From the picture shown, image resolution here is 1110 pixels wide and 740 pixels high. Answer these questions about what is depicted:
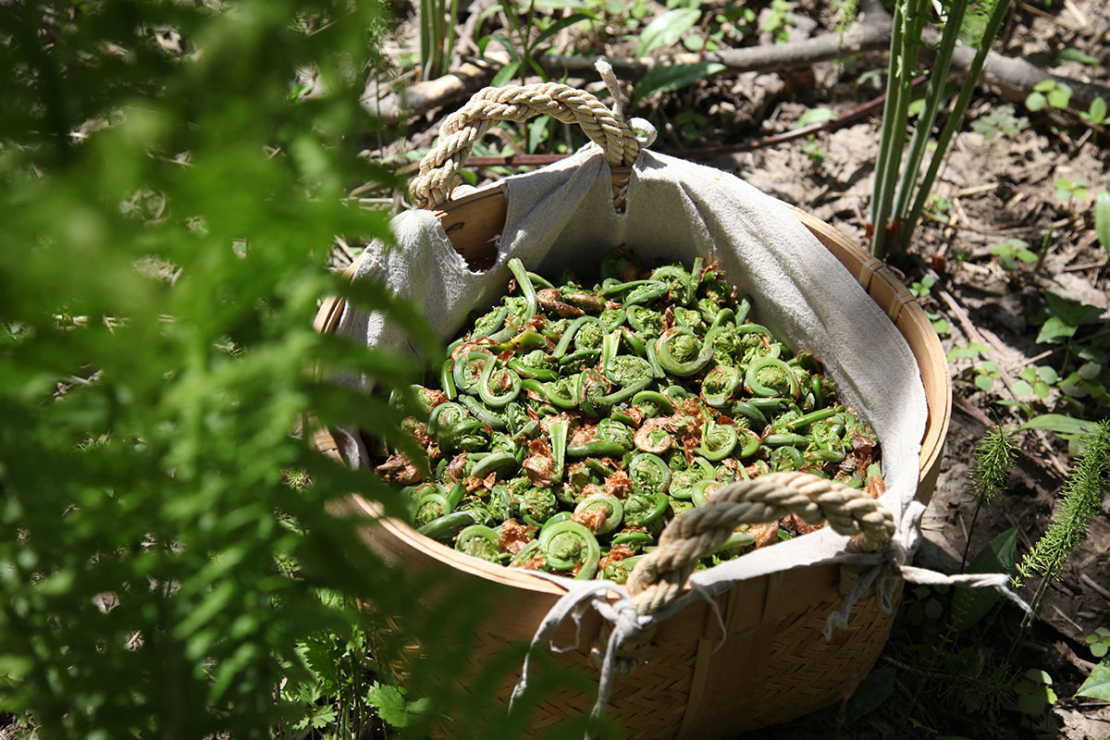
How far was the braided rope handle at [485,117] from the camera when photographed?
7.09 feet

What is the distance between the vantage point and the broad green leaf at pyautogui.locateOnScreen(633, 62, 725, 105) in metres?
3.37

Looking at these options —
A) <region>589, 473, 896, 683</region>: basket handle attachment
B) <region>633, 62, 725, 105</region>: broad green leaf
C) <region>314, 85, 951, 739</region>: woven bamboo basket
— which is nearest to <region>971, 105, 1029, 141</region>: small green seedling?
<region>633, 62, 725, 105</region>: broad green leaf

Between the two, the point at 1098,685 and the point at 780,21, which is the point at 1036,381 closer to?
the point at 1098,685

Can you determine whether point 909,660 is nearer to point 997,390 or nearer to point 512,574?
point 997,390

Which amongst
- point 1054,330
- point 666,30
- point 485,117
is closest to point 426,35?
point 666,30

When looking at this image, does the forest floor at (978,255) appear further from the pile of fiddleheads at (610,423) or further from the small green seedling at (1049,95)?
the pile of fiddleheads at (610,423)

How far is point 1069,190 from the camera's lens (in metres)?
3.40

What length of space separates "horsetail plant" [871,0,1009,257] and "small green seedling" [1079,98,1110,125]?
991 millimetres

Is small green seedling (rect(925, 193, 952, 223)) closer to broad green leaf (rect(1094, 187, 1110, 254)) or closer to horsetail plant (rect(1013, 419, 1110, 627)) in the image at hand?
broad green leaf (rect(1094, 187, 1110, 254))

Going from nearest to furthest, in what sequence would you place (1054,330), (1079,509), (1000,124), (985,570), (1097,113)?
(1079,509) < (985,570) < (1054,330) < (1097,113) < (1000,124)

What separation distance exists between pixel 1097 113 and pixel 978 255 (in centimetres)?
87

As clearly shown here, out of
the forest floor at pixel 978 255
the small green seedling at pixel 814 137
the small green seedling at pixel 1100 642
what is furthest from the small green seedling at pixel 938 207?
the small green seedling at pixel 1100 642

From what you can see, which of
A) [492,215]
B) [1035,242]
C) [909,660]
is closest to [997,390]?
[1035,242]

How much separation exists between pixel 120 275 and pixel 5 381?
0.78ft
